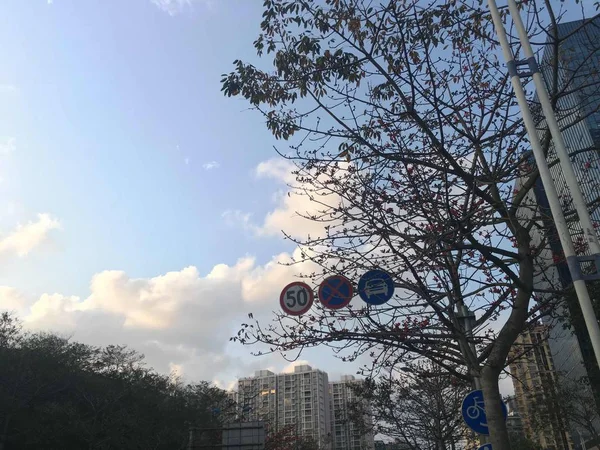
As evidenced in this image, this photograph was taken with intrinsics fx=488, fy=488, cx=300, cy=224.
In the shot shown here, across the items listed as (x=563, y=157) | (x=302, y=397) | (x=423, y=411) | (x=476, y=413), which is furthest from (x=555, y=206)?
(x=302, y=397)

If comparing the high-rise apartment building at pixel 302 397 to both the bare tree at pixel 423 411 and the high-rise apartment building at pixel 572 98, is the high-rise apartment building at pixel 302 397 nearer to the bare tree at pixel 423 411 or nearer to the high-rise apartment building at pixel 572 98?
the bare tree at pixel 423 411

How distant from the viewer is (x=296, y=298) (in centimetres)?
744

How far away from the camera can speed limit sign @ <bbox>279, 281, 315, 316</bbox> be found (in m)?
7.34

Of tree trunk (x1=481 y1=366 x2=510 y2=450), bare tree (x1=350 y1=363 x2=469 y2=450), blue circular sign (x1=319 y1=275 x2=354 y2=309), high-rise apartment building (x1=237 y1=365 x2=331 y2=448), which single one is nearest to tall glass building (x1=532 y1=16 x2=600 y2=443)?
tree trunk (x1=481 y1=366 x2=510 y2=450)

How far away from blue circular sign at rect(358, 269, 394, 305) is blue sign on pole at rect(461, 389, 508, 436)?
1.86 m

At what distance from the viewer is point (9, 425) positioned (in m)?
23.1

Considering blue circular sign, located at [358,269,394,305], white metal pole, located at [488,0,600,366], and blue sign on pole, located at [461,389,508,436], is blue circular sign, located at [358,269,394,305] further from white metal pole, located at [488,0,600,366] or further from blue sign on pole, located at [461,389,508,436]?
white metal pole, located at [488,0,600,366]

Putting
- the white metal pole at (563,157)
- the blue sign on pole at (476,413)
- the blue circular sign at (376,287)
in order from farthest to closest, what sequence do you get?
the blue circular sign at (376,287) < the blue sign on pole at (476,413) < the white metal pole at (563,157)

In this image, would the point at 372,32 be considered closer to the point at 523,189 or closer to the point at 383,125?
the point at 383,125

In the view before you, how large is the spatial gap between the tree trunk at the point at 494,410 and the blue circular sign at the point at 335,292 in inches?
81.7

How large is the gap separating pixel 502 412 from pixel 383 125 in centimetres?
425

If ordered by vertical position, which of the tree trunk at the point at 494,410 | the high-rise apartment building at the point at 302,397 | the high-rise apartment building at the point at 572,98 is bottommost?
the tree trunk at the point at 494,410

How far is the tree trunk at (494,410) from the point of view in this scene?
607cm

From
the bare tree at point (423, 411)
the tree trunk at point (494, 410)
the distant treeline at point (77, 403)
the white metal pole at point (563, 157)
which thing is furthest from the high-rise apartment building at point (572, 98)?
the distant treeline at point (77, 403)
